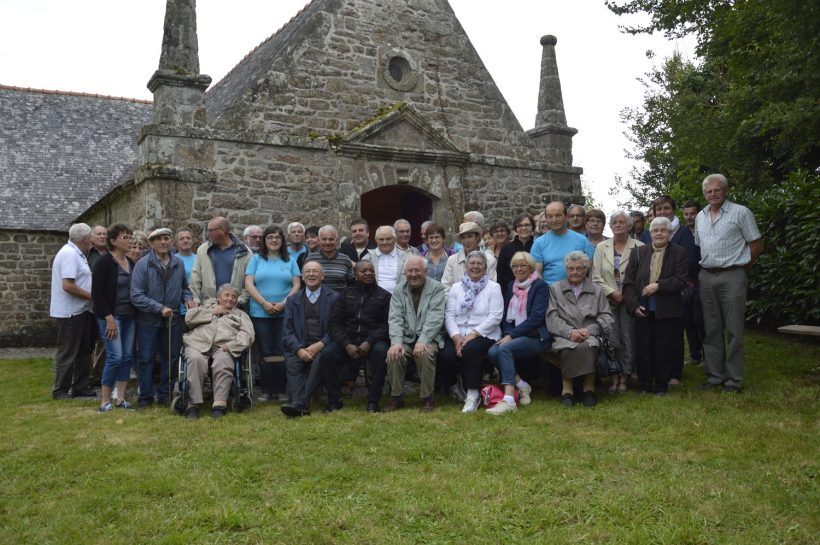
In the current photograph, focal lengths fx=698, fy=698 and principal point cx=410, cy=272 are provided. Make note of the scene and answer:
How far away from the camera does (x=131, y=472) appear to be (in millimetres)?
4578

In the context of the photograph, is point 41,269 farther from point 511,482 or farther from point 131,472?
point 511,482

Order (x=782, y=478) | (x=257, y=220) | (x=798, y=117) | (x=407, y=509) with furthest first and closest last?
(x=257, y=220) < (x=798, y=117) < (x=782, y=478) < (x=407, y=509)

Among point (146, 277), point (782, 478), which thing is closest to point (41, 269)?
point (146, 277)

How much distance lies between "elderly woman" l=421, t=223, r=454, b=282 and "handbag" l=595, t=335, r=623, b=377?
1968 millimetres

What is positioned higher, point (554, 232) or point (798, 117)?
point (798, 117)

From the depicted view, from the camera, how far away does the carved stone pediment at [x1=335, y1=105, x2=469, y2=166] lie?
10.2 metres

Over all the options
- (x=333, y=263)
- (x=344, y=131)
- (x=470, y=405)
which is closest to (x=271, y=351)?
(x=333, y=263)

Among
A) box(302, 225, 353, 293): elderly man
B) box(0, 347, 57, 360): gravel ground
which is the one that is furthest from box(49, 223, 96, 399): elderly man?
box(0, 347, 57, 360): gravel ground

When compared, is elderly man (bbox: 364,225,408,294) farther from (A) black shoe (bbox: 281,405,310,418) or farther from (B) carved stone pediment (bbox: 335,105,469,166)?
(B) carved stone pediment (bbox: 335,105,469,166)

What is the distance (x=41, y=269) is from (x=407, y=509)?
14333 millimetres

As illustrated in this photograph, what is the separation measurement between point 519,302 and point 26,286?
1284 centimetres

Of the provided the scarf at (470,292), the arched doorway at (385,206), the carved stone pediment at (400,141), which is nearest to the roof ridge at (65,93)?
the arched doorway at (385,206)

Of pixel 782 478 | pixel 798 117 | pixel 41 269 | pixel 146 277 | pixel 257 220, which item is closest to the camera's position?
pixel 782 478

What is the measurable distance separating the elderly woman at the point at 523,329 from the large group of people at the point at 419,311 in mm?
13
